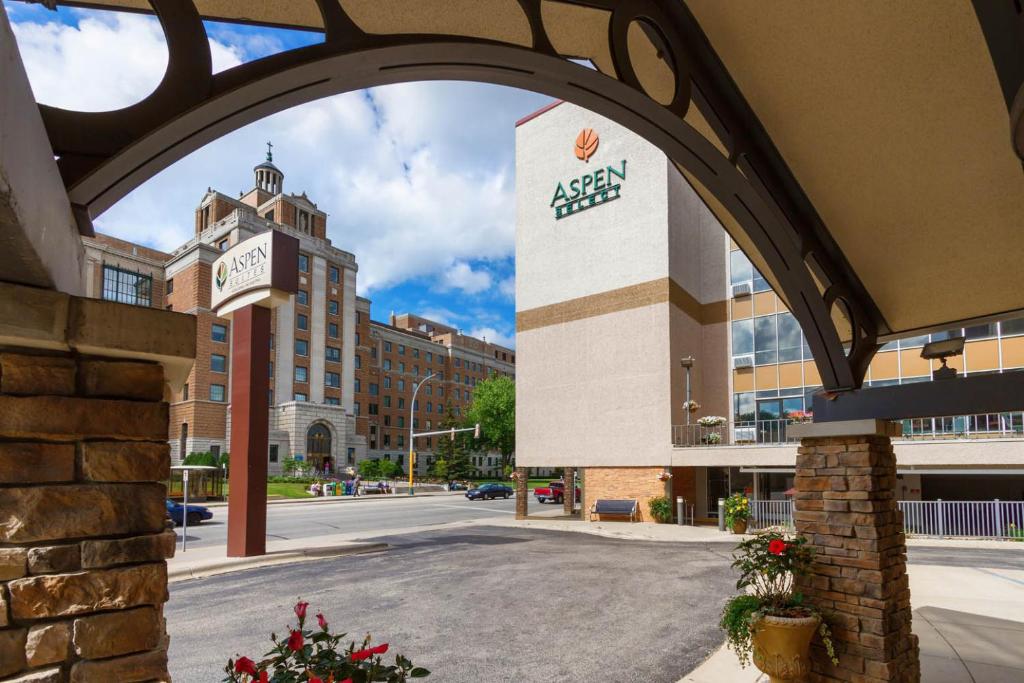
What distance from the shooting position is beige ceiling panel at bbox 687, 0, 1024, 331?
11.9 ft

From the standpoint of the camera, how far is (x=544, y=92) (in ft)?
13.0

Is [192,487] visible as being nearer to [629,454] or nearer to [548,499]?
[548,499]

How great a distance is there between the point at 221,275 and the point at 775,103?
17841 millimetres

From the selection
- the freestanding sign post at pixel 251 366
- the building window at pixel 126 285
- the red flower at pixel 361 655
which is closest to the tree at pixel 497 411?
the building window at pixel 126 285

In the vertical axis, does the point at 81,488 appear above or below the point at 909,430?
above

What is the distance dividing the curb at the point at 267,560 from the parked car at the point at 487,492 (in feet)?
86.8

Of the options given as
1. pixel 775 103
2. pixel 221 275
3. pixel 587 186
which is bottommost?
pixel 775 103

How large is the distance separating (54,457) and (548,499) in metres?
42.2

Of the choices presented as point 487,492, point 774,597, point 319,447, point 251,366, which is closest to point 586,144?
point 251,366

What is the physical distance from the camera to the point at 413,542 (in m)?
19.8

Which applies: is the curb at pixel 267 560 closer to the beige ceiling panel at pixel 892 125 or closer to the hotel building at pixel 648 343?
the hotel building at pixel 648 343

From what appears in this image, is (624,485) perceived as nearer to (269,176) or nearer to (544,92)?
(544,92)

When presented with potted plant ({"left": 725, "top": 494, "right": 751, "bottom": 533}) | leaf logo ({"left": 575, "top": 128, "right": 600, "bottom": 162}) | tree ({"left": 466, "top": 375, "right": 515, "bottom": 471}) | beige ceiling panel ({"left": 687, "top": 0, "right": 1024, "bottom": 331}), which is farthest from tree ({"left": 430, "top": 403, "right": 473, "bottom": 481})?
beige ceiling panel ({"left": 687, "top": 0, "right": 1024, "bottom": 331})

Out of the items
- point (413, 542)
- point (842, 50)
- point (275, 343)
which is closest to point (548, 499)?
point (413, 542)
